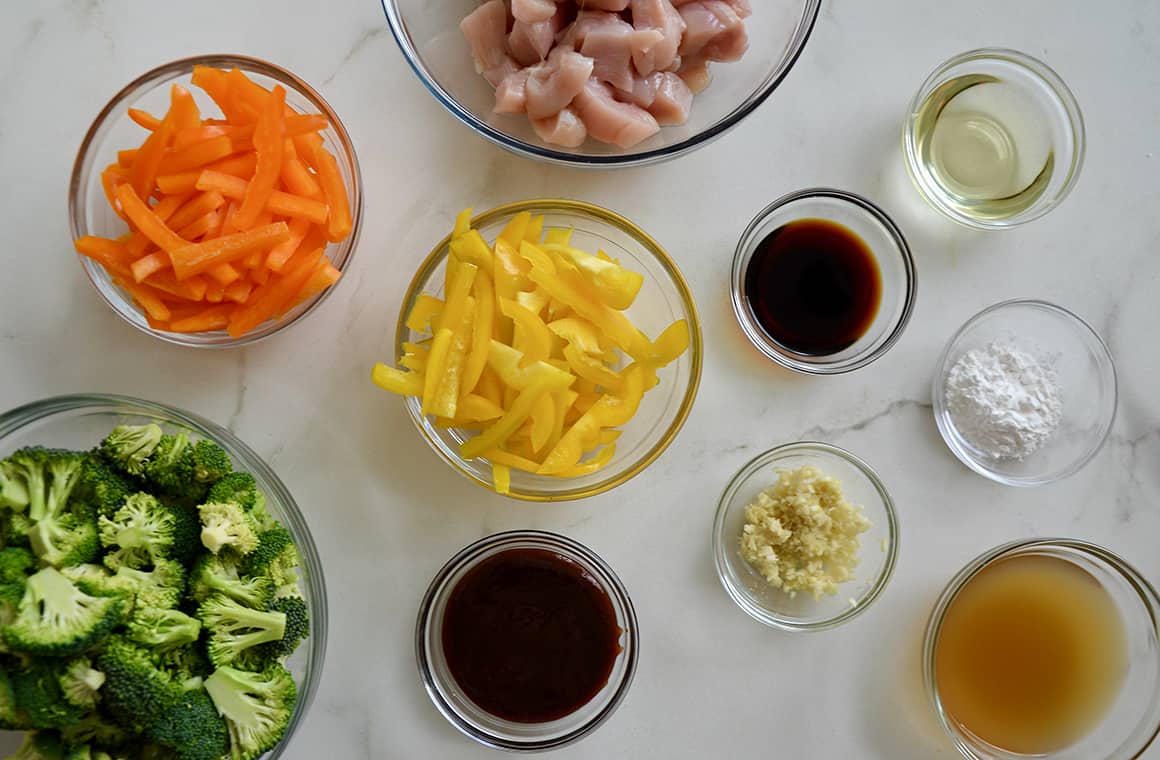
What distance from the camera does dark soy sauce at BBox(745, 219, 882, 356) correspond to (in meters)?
2.04

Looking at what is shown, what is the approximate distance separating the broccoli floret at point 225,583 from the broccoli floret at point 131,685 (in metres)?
0.14

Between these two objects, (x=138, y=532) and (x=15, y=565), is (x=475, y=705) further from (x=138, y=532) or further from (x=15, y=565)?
(x=15, y=565)

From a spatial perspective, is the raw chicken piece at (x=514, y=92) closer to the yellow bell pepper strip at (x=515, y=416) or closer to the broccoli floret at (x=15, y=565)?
the yellow bell pepper strip at (x=515, y=416)

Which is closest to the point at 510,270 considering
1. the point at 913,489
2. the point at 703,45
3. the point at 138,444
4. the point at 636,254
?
the point at 636,254

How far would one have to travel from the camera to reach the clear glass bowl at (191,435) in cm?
168

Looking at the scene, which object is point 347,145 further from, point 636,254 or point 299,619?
point 299,619

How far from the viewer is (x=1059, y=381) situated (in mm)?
2092

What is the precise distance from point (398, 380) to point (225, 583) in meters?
0.48

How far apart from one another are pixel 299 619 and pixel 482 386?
22.6 inches

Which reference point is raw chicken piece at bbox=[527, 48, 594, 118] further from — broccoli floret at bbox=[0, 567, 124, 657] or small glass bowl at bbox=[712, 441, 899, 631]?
broccoli floret at bbox=[0, 567, 124, 657]

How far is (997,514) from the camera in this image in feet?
6.89

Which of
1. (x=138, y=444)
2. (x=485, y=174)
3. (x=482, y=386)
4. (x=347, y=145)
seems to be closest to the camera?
(x=138, y=444)

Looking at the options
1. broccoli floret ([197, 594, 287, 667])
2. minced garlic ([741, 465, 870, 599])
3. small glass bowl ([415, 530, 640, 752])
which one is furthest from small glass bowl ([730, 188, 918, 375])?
broccoli floret ([197, 594, 287, 667])

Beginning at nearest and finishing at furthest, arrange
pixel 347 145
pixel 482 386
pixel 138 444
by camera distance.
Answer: pixel 138 444
pixel 482 386
pixel 347 145
